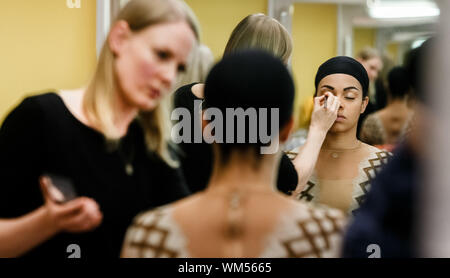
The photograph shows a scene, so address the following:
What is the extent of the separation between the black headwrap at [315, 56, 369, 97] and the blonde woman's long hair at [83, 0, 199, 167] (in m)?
0.36

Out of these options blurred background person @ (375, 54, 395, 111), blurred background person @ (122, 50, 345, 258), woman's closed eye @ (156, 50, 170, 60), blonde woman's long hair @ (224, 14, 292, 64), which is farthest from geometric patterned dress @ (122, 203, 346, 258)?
blurred background person @ (375, 54, 395, 111)

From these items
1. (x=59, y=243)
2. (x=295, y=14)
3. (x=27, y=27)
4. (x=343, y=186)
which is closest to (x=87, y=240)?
(x=59, y=243)

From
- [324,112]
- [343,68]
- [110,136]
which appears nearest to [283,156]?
[324,112]

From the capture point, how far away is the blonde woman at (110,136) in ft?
3.46

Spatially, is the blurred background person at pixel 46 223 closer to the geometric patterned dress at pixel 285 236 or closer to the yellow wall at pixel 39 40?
the geometric patterned dress at pixel 285 236

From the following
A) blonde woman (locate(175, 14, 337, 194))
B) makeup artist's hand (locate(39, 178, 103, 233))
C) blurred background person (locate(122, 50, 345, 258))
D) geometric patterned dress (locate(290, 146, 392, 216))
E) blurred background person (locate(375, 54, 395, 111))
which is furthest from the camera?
blurred background person (locate(375, 54, 395, 111))

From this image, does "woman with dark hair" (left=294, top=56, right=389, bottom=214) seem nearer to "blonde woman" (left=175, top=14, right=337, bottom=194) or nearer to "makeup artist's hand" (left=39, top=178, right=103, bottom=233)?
"blonde woman" (left=175, top=14, right=337, bottom=194)

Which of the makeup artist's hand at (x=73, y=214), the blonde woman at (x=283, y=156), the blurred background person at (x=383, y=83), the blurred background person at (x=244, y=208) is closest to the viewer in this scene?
the blurred background person at (x=244, y=208)

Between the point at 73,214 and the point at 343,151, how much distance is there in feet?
2.13

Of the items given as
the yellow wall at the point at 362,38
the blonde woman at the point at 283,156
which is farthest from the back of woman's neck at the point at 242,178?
the yellow wall at the point at 362,38

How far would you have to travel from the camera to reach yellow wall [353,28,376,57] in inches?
55.3

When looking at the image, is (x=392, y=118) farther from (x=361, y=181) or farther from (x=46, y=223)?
(x=46, y=223)

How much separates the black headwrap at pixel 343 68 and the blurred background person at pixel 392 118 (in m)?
0.07
